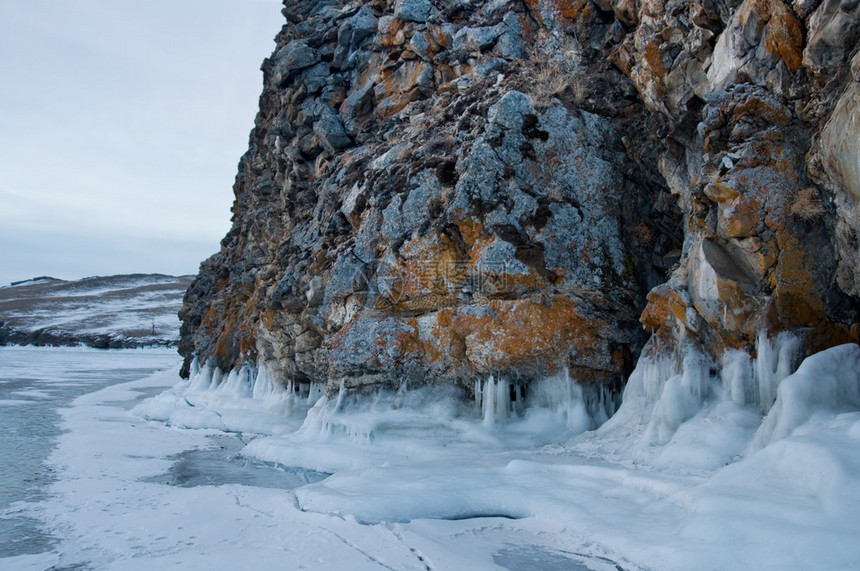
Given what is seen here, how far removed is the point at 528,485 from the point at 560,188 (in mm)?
6749

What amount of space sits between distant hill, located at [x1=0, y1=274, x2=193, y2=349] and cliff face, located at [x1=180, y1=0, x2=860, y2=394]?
55312 mm

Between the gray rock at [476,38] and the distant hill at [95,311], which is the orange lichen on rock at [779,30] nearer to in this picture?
the gray rock at [476,38]

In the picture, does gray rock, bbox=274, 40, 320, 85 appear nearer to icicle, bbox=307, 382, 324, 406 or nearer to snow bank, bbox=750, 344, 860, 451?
icicle, bbox=307, 382, 324, 406

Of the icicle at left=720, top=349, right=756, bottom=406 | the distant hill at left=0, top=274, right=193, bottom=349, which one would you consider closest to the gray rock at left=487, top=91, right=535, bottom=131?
the icicle at left=720, top=349, right=756, bottom=406

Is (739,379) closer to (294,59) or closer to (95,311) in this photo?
(294,59)

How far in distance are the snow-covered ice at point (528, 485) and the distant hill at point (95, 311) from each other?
60570 mm

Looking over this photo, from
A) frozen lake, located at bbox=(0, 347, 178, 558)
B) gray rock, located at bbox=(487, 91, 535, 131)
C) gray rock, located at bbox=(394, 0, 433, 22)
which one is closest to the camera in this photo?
frozen lake, located at bbox=(0, 347, 178, 558)

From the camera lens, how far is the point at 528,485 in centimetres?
770

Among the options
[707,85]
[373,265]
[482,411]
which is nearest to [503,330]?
[482,411]

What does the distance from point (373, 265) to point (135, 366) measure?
3783 cm

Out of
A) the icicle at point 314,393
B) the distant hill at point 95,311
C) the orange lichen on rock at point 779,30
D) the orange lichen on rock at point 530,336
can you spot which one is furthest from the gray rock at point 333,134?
the distant hill at point 95,311

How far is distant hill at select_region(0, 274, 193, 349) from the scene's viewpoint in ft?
228

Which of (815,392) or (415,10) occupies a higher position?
(415,10)

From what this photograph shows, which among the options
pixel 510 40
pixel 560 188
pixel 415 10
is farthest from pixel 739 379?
pixel 415 10
